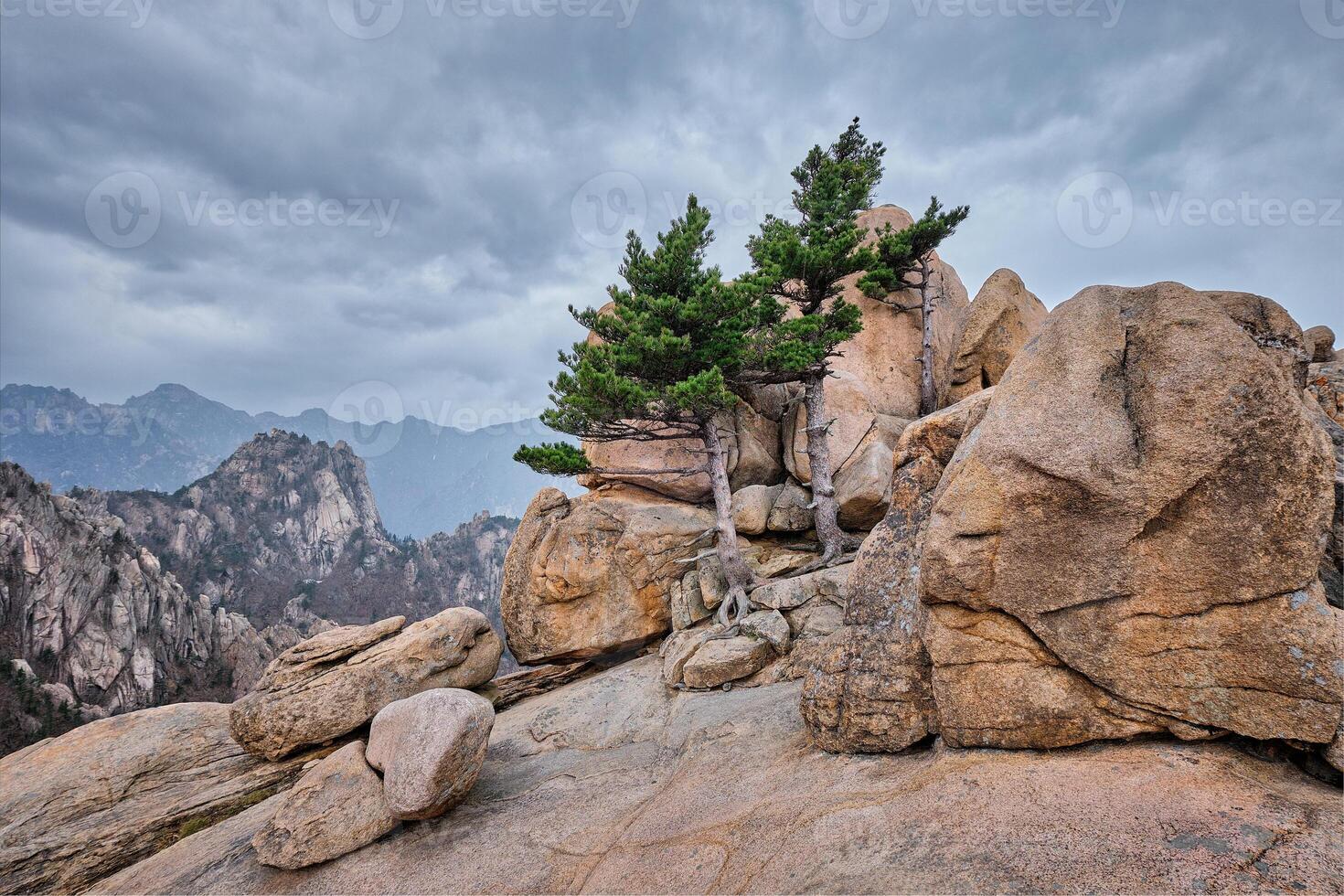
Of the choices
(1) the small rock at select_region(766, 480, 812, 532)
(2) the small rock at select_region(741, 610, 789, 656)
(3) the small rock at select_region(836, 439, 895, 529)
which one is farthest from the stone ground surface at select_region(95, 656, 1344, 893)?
(3) the small rock at select_region(836, 439, 895, 529)

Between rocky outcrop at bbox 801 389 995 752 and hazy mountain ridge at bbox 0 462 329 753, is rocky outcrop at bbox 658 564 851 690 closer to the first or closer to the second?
rocky outcrop at bbox 801 389 995 752

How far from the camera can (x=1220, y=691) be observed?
5133 millimetres

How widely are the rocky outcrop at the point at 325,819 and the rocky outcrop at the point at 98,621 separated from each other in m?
64.6

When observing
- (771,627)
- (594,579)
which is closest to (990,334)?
(771,627)

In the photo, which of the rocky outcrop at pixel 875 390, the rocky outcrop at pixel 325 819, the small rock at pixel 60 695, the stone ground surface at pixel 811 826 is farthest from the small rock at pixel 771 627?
the small rock at pixel 60 695

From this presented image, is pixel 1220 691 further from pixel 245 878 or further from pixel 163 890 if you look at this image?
pixel 163 890

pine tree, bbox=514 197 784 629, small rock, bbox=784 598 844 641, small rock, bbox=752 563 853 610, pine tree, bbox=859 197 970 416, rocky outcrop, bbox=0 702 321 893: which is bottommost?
rocky outcrop, bbox=0 702 321 893

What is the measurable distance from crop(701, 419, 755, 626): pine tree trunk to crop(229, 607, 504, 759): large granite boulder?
21.6 ft

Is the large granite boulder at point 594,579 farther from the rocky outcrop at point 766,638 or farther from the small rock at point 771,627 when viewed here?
the small rock at point 771,627

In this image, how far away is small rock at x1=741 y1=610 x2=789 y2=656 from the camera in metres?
12.0

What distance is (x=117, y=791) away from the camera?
34.0ft

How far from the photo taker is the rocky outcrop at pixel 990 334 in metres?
18.2

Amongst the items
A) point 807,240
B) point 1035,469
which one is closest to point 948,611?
point 1035,469

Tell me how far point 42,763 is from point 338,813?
26.2ft
